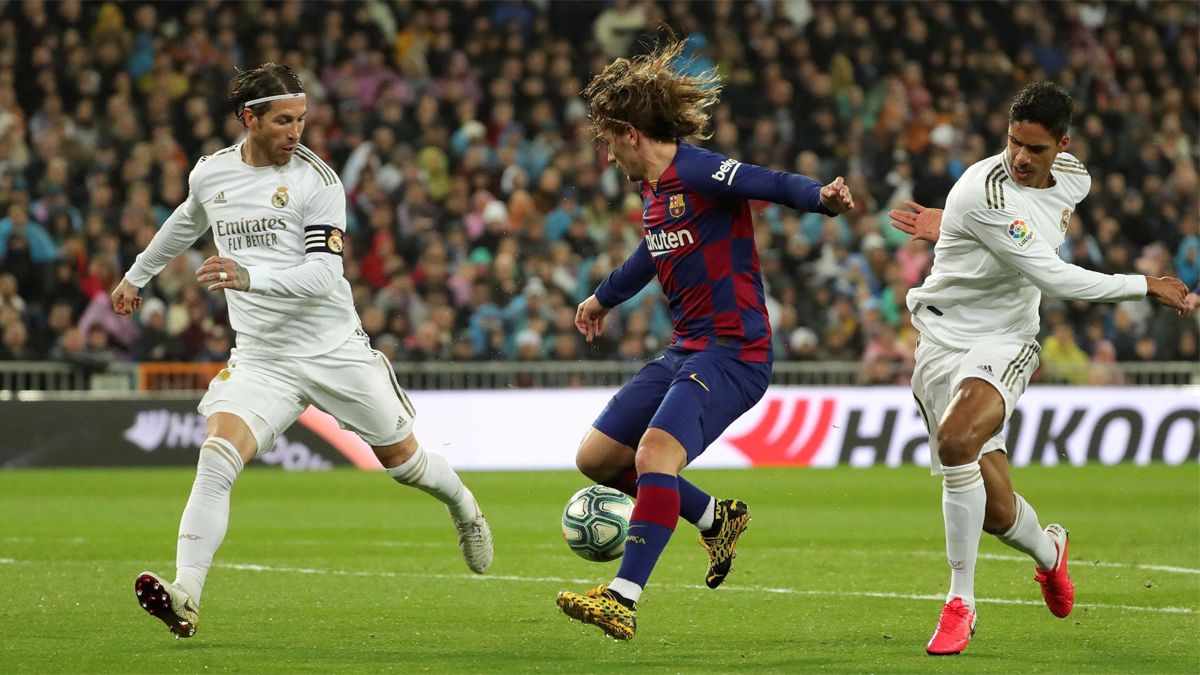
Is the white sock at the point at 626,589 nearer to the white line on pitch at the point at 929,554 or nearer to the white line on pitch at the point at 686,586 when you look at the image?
the white line on pitch at the point at 686,586

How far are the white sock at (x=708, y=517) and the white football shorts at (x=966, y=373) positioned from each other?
37.5 inches

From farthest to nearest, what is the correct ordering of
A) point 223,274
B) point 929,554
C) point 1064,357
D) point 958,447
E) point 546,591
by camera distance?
point 1064,357, point 929,554, point 546,591, point 958,447, point 223,274

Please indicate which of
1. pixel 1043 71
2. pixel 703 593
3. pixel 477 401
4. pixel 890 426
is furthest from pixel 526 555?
pixel 1043 71

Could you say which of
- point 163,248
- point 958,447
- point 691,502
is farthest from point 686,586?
point 163,248

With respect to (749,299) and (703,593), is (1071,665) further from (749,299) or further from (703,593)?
(703,593)

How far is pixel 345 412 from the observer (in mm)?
7969

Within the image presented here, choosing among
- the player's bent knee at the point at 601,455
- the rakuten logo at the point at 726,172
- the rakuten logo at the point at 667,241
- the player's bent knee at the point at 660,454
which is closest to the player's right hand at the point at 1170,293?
the rakuten logo at the point at 726,172

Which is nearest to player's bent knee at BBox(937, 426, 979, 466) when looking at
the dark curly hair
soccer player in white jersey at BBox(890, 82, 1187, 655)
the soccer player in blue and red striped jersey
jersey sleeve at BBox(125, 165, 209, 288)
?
soccer player in white jersey at BBox(890, 82, 1187, 655)

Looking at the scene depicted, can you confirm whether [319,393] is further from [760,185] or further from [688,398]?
[760,185]

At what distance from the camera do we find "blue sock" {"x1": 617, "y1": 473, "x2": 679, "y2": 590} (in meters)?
6.73

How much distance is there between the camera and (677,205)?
23.4 feet

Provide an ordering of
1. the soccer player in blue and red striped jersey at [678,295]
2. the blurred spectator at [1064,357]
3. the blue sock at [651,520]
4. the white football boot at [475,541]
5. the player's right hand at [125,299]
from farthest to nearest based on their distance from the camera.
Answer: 1. the blurred spectator at [1064,357]
2. the white football boot at [475,541]
3. the player's right hand at [125,299]
4. the soccer player in blue and red striped jersey at [678,295]
5. the blue sock at [651,520]

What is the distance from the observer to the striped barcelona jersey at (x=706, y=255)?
7.09 meters

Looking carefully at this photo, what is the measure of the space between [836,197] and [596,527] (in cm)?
194
